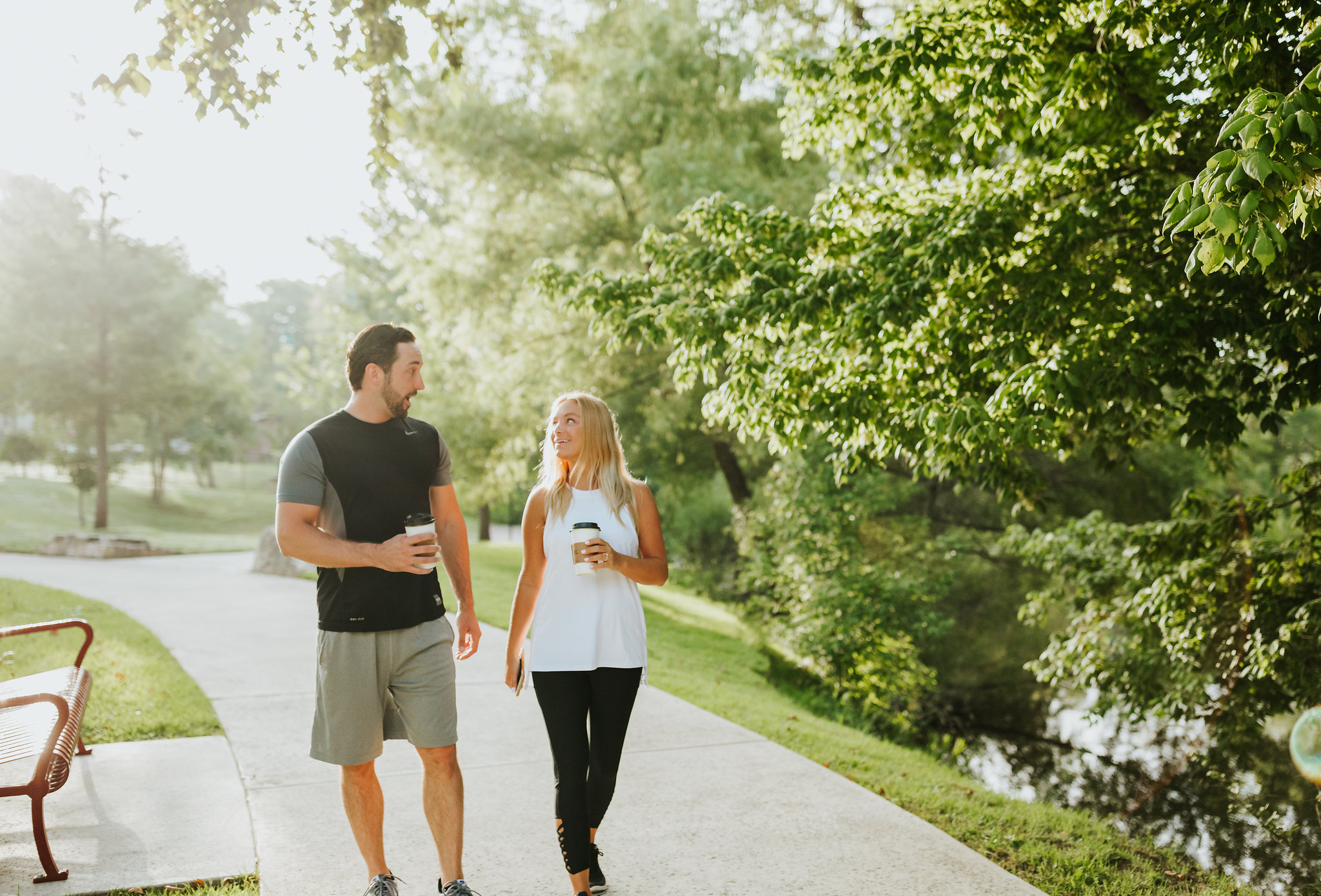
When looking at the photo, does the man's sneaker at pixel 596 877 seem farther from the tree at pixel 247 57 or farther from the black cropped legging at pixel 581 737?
the tree at pixel 247 57

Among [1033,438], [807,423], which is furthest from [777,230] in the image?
[1033,438]

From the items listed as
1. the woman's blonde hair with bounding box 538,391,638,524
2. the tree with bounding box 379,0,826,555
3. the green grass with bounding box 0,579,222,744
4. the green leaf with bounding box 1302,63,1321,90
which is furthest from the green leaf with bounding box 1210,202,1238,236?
the tree with bounding box 379,0,826,555

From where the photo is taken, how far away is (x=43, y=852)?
355 cm

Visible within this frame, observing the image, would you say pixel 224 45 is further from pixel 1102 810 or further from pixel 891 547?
pixel 891 547

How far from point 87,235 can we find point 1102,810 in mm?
28960

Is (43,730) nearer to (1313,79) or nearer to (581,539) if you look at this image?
(581,539)

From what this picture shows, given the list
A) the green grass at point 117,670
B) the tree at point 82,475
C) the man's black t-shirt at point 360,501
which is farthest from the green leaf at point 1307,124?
the tree at point 82,475

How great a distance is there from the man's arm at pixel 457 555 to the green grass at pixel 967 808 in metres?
2.65

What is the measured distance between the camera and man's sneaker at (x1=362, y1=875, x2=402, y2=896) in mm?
3281

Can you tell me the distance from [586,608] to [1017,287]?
345 cm

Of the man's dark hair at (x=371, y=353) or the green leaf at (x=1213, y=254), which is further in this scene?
the man's dark hair at (x=371, y=353)

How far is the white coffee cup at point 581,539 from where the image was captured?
3.20 meters

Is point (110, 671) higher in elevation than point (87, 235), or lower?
lower

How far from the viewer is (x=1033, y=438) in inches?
182
